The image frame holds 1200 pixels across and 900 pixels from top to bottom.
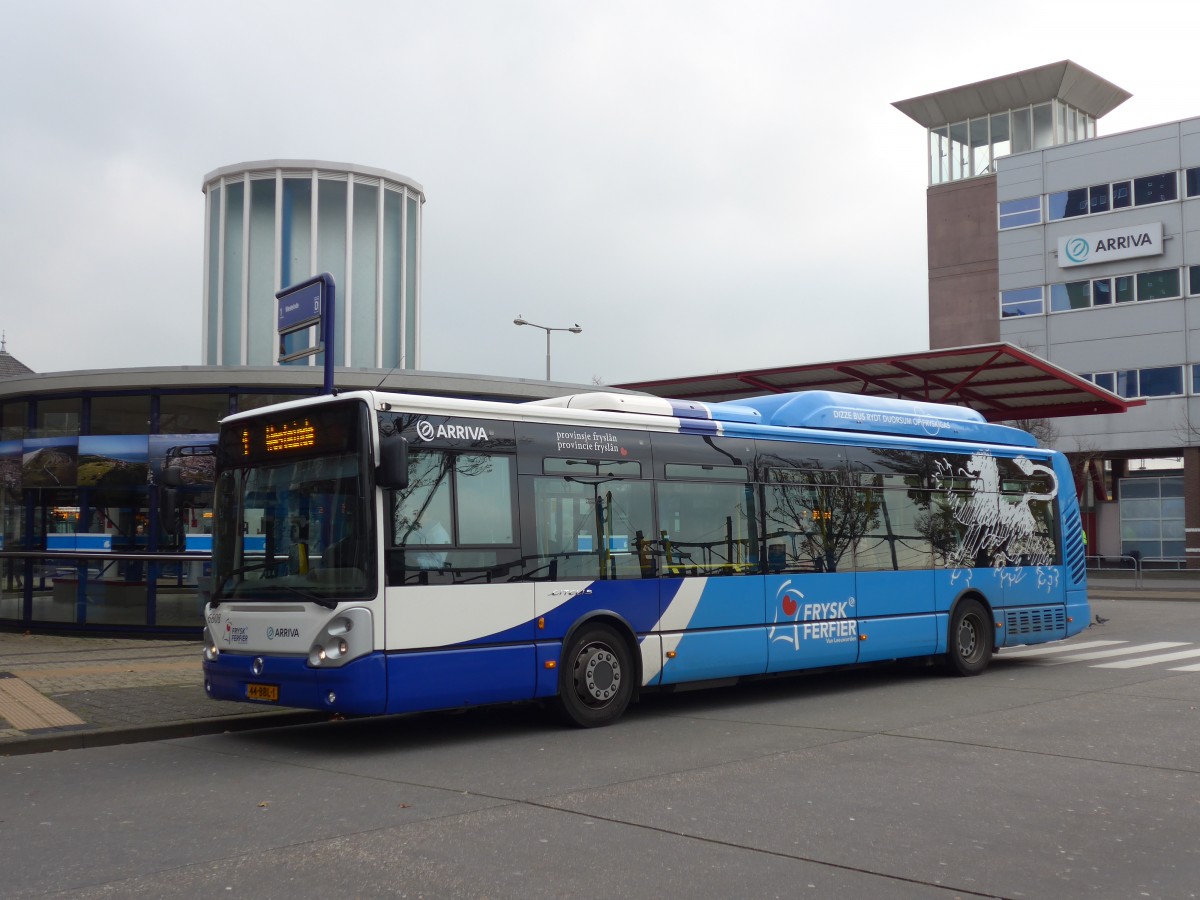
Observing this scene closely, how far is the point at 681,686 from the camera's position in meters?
11.7

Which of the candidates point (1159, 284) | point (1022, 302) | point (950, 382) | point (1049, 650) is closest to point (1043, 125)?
point (1022, 302)

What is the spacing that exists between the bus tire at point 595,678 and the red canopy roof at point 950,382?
11543 millimetres

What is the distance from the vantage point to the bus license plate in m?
9.73

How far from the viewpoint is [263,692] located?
32.2ft

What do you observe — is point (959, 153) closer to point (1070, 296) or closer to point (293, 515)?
point (1070, 296)

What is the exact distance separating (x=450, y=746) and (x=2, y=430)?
12697mm

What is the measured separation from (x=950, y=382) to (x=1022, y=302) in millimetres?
33503

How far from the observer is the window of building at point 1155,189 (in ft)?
163

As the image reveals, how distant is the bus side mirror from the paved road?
2097mm

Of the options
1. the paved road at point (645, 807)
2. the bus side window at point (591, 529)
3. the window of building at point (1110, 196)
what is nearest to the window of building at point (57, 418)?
the paved road at point (645, 807)

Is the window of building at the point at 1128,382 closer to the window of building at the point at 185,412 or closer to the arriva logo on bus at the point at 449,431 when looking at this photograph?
Result: the window of building at the point at 185,412

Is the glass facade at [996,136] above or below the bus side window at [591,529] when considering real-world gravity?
above

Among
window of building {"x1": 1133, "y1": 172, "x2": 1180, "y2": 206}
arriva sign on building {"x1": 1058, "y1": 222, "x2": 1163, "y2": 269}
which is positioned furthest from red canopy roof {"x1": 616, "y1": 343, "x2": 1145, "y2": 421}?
window of building {"x1": 1133, "y1": 172, "x2": 1180, "y2": 206}

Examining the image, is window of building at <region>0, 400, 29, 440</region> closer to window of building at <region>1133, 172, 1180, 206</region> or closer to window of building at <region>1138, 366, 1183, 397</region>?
window of building at <region>1138, 366, 1183, 397</region>
